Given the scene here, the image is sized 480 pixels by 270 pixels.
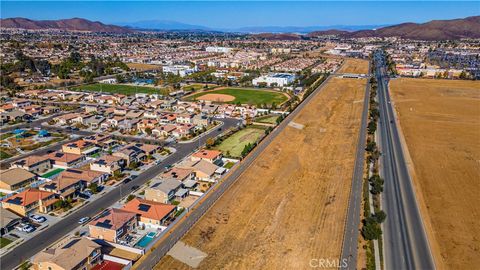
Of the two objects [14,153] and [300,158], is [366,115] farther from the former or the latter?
[14,153]

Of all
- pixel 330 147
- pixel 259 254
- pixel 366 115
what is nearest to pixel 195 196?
pixel 259 254

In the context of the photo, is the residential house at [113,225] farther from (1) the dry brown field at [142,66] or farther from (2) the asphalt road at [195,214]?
(1) the dry brown field at [142,66]

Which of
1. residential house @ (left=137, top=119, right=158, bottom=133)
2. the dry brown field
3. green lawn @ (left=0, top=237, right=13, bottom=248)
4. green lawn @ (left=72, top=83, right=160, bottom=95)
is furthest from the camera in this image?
the dry brown field

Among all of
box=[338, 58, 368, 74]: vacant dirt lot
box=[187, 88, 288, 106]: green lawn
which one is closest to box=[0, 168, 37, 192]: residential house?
box=[187, 88, 288, 106]: green lawn

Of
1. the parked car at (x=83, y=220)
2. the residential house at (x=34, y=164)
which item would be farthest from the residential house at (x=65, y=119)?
the parked car at (x=83, y=220)

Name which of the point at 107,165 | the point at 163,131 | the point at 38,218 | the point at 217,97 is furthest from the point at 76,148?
the point at 217,97

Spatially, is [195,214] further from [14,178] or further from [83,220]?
[14,178]

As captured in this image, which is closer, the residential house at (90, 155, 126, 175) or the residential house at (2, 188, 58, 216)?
the residential house at (2, 188, 58, 216)

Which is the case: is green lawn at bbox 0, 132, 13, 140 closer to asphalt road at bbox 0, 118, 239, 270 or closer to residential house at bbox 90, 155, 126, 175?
residential house at bbox 90, 155, 126, 175
